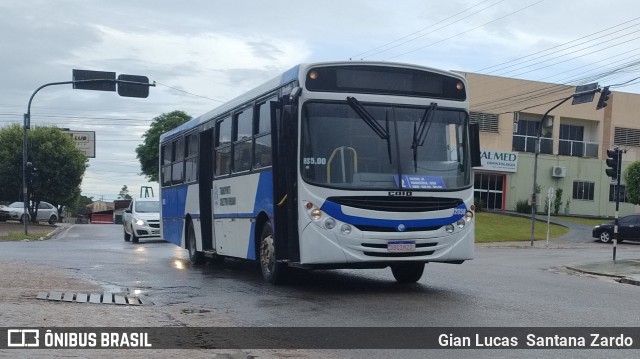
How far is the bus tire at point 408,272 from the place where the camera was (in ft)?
44.7

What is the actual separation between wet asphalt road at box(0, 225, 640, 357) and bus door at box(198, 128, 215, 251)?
0.78 m

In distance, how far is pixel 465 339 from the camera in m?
8.45

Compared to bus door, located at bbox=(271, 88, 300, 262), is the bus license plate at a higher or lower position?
lower

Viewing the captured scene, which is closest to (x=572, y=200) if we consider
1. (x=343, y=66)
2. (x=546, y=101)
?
(x=546, y=101)

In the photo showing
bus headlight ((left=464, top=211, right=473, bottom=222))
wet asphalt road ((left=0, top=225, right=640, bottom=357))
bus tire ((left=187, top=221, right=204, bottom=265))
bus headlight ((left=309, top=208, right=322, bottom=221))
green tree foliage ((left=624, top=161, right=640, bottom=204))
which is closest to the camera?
wet asphalt road ((left=0, top=225, right=640, bottom=357))

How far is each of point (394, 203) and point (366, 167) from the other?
0.67m

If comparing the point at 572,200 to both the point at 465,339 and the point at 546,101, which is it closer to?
the point at 546,101

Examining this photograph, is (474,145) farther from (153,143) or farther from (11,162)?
(153,143)

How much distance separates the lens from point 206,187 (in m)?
17.1

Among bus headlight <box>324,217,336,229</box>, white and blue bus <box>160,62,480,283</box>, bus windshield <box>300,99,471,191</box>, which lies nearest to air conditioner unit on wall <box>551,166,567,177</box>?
white and blue bus <box>160,62,480,283</box>

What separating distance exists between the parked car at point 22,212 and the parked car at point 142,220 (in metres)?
24.5

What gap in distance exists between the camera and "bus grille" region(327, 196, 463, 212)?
11.6m

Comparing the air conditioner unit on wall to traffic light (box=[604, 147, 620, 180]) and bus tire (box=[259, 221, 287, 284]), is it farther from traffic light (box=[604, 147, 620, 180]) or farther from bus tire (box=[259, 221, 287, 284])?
bus tire (box=[259, 221, 287, 284])

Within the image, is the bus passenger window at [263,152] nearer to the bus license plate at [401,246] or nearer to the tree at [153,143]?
the bus license plate at [401,246]
